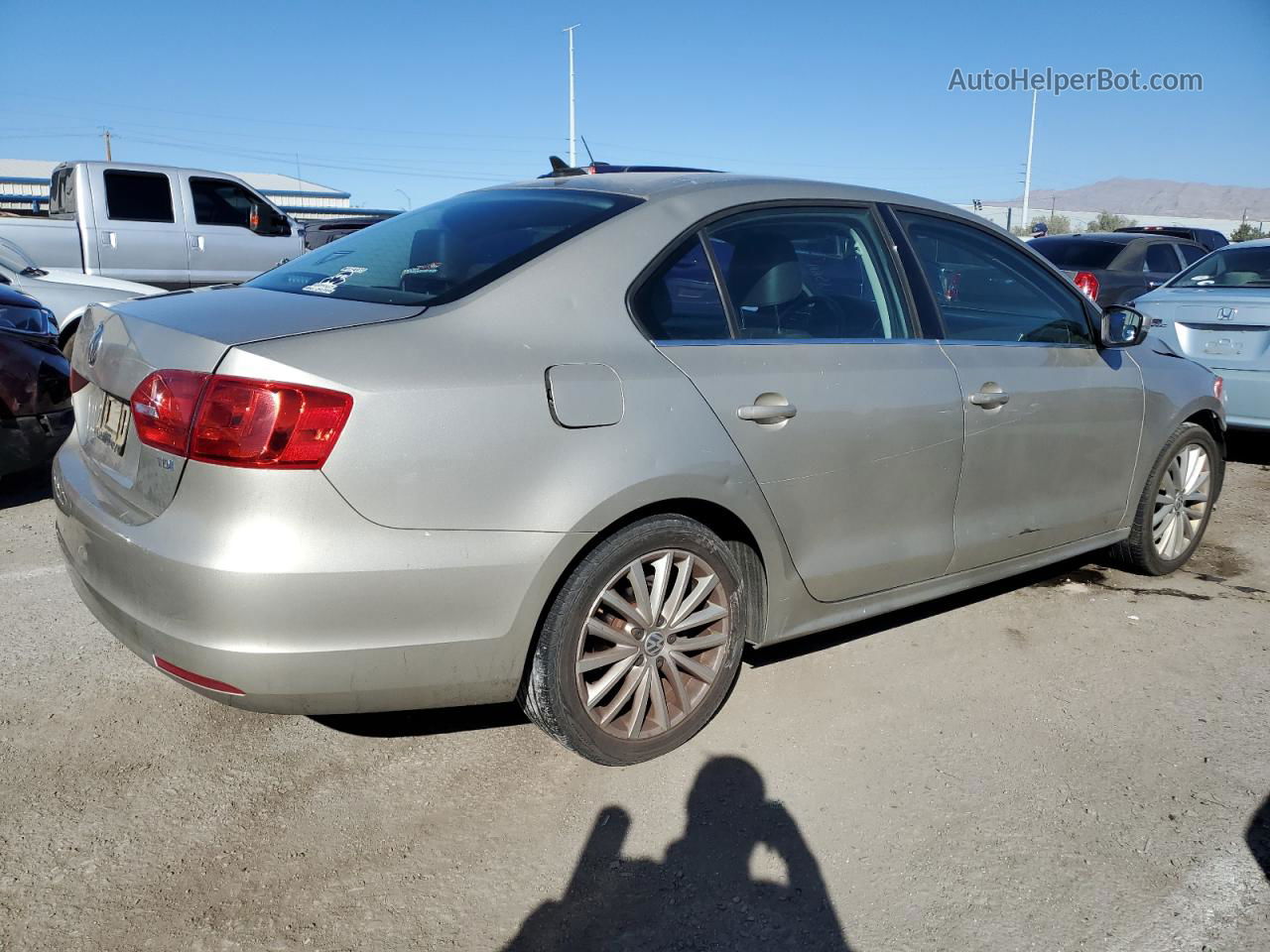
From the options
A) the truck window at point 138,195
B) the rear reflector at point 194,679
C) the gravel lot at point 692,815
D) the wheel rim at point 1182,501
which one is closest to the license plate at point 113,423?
the rear reflector at point 194,679

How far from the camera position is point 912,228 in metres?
3.73

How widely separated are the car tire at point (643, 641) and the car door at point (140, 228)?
10343 mm

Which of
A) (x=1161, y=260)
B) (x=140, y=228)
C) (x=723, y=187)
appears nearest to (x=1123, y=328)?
(x=723, y=187)

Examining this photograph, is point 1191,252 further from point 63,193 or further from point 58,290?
point 63,193

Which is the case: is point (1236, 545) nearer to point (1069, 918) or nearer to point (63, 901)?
point (1069, 918)

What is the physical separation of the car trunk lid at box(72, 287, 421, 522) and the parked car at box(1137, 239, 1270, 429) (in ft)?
18.3

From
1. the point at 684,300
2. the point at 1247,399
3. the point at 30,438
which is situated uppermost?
the point at 684,300

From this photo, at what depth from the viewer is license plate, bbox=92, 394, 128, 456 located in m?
2.69

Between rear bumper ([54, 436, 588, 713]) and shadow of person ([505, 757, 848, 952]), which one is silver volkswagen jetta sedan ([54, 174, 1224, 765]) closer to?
rear bumper ([54, 436, 588, 713])

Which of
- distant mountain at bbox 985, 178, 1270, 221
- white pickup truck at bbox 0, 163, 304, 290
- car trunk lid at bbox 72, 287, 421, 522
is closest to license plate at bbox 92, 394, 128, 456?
car trunk lid at bbox 72, 287, 421, 522

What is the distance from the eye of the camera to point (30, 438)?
5309 mm

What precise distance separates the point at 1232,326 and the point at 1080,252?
5792 mm

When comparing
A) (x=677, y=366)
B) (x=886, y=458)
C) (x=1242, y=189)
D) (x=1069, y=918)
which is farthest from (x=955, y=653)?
(x=1242, y=189)

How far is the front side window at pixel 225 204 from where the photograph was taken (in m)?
12.0
